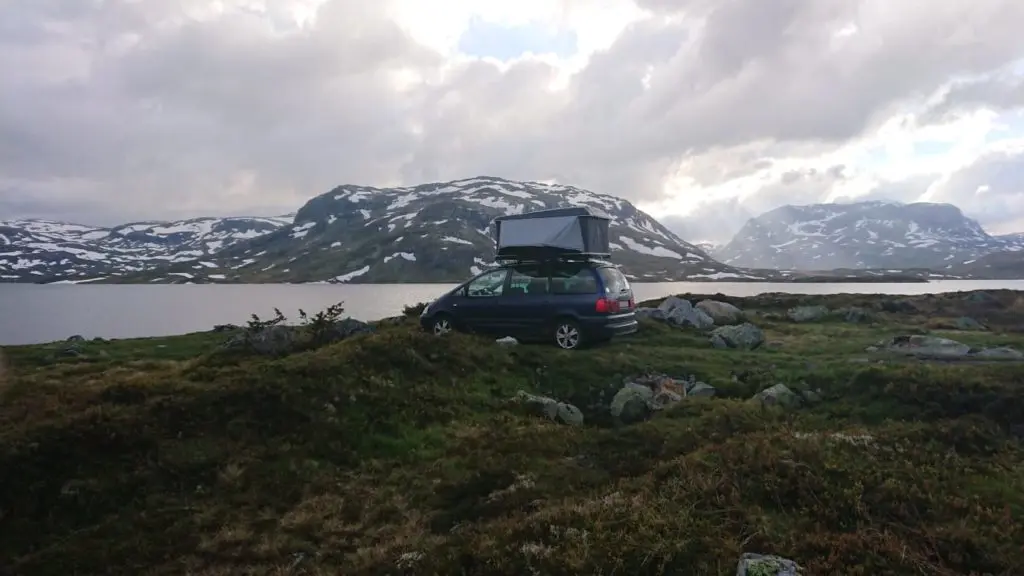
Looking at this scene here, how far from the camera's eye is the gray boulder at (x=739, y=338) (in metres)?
19.6

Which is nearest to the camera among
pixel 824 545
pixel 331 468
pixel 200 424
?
pixel 824 545

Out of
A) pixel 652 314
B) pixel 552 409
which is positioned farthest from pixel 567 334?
pixel 652 314

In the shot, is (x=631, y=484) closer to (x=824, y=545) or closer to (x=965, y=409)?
(x=824, y=545)

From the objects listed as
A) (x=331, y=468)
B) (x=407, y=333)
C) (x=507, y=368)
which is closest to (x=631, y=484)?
(x=331, y=468)

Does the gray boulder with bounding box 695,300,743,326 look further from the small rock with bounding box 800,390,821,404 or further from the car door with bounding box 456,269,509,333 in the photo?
the small rock with bounding box 800,390,821,404

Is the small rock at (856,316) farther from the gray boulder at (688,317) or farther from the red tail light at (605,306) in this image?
the red tail light at (605,306)

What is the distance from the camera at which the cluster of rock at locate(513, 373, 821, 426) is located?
41.0 ft

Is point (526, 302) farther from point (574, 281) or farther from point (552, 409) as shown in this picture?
point (552, 409)

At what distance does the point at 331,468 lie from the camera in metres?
9.80

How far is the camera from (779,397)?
12609mm

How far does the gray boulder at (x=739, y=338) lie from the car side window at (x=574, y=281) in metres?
5.44

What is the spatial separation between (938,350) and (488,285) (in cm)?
1316

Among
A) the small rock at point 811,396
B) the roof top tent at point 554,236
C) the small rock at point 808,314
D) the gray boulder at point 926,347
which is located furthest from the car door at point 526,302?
the small rock at point 808,314

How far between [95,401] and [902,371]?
642 inches
